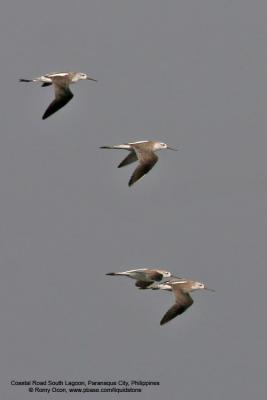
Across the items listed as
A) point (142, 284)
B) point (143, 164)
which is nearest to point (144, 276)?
point (142, 284)

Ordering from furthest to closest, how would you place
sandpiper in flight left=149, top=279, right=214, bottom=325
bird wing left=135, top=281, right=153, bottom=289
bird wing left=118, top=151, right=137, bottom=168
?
1. bird wing left=118, top=151, right=137, bottom=168
2. sandpiper in flight left=149, top=279, right=214, bottom=325
3. bird wing left=135, top=281, right=153, bottom=289

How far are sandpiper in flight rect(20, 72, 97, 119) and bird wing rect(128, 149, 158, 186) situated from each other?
4.54 metres

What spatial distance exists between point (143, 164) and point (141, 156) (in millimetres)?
1034

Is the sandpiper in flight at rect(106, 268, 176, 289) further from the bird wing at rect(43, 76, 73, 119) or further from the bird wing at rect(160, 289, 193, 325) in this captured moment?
the bird wing at rect(43, 76, 73, 119)

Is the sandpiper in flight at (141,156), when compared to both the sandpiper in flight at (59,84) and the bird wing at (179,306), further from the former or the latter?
the bird wing at (179,306)

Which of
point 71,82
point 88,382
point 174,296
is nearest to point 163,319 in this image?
point 174,296

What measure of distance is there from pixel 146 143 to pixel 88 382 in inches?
2913

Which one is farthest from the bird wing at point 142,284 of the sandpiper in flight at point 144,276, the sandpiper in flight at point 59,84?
the sandpiper in flight at point 59,84

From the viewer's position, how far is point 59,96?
70375 mm

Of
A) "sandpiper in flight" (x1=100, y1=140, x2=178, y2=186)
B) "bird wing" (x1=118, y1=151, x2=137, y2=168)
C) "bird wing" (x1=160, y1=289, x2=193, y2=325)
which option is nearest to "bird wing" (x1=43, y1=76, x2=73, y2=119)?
"sandpiper in flight" (x1=100, y1=140, x2=178, y2=186)

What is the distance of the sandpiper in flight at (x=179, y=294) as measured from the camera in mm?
71875

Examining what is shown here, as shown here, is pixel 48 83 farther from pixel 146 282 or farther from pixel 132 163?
pixel 146 282

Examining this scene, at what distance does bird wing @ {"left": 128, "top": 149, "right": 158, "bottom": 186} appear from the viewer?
68469 mm

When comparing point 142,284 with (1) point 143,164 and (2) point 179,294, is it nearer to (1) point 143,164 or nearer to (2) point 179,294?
(2) point 179,294
